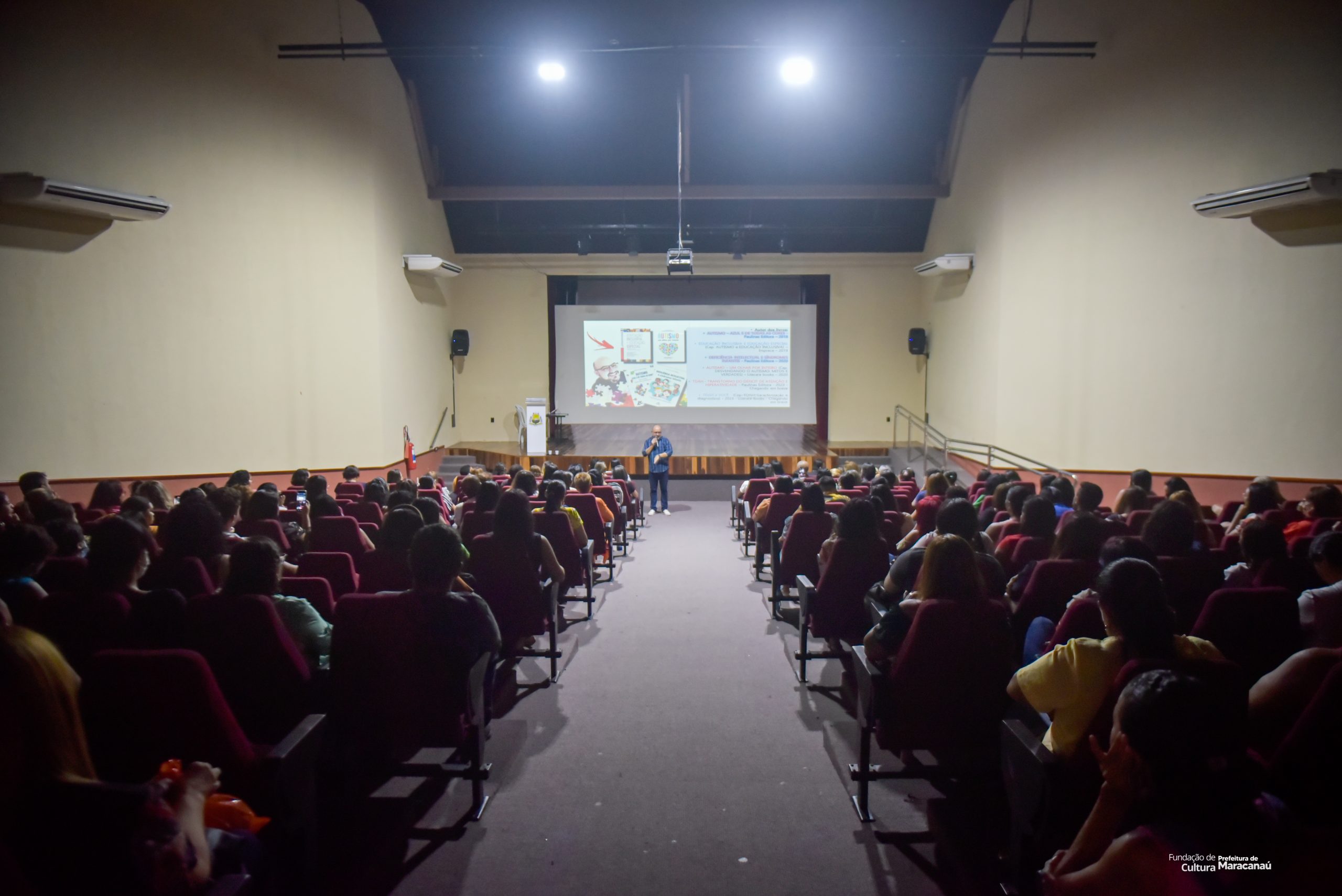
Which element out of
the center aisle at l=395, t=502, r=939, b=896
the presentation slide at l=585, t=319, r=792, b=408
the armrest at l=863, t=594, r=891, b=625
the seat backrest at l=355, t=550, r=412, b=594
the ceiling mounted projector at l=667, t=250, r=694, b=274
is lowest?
the center aisle at l=395, t=502, r=939, b=896

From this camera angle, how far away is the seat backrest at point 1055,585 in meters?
2.87

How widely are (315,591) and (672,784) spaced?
174cm

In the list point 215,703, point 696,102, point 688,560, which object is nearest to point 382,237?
point 696,102

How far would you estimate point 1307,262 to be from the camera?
707cm

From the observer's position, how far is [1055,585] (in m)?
2.88

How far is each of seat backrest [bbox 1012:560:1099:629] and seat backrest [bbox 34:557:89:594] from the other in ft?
12.7

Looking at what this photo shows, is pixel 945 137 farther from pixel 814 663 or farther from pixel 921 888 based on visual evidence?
pixel 921 888

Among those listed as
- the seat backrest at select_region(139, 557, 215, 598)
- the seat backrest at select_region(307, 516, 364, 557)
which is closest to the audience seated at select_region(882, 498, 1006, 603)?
the seat backrest at select_region(139, 557, 215, 598)

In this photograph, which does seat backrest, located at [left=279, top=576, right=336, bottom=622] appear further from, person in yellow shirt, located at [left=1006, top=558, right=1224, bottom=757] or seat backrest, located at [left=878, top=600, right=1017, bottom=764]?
person in yellow shirt, located at [left=1006, top=558, right=1224, bottom=757]

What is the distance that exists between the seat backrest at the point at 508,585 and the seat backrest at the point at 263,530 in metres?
1.33

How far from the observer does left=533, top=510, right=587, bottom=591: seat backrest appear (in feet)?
15.8

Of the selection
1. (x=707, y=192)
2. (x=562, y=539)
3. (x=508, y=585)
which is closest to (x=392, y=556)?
(x=508, y=585)

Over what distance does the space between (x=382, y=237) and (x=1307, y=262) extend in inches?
439

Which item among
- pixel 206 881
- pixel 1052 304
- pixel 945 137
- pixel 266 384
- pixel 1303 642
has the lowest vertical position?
pixel 206 881
